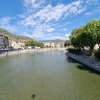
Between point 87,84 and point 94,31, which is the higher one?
point 94,31

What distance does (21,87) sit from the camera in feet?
62.7

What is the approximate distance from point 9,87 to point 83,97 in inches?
346

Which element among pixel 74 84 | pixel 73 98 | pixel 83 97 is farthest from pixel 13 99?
pixel 74 84

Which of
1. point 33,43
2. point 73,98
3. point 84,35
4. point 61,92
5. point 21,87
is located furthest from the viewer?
point 33,43

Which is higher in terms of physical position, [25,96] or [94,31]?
[94,31]

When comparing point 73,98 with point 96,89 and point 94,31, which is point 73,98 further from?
point 94,31

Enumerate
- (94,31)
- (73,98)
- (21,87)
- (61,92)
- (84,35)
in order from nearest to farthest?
(73,98), (61,92), (21,87), (94,31), (84,35)

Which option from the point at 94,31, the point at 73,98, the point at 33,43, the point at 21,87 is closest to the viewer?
the point at 73,98

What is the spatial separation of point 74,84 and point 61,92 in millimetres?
3601

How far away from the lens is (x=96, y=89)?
17.4 m

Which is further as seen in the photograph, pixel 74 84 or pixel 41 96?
pixel 74 84

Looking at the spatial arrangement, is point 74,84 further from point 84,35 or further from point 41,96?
point 84,35

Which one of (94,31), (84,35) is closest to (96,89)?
(94,31)

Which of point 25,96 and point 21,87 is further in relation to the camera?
point 21,87
